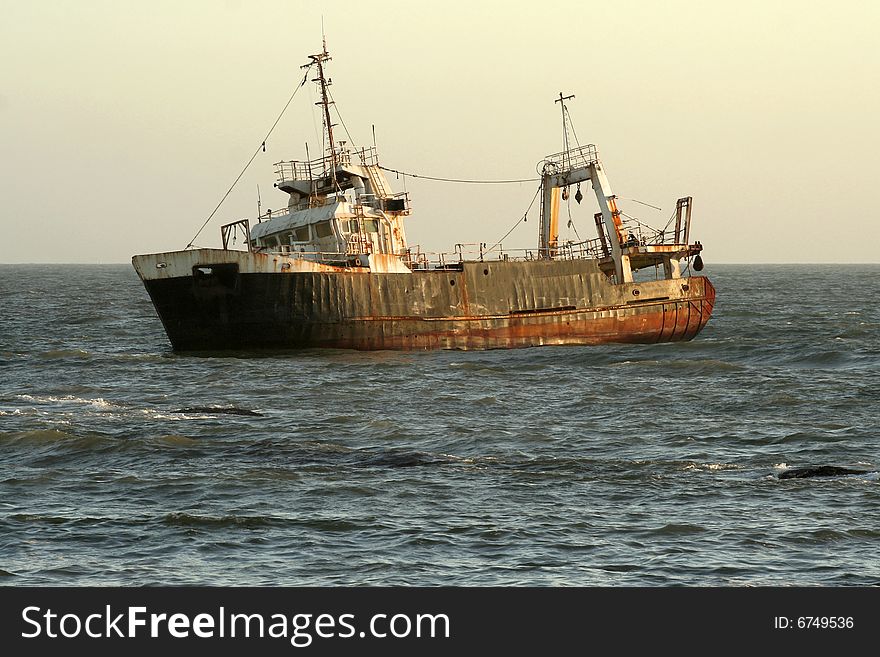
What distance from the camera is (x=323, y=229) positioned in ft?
148

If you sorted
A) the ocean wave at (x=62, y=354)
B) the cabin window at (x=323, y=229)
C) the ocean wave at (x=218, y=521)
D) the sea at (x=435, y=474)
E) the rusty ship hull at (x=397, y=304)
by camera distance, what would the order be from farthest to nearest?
the cabin window at (x=323, y=229)
the ocean wave at (x=62, y=354)
the rusty ship hull at (x=397, y=304)
the ocean wave at (x=218, y=521)
the sea at (x=435, y=474)

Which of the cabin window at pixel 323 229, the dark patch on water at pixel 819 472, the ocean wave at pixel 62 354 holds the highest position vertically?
the cabin window at pixel 323 229

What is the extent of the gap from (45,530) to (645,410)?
16.7m

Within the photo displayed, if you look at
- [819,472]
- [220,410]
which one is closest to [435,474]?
[819,472]

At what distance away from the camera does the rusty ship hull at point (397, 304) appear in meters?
40.8

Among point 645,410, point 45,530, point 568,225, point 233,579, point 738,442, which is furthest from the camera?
point 568,225

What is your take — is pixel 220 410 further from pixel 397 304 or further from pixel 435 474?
pixel 397 304

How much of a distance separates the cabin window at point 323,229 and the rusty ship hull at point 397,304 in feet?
10.8

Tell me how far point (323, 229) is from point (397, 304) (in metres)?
4.64

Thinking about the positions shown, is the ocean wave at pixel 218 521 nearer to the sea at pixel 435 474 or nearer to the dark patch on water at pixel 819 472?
the sea at pixel 435 474

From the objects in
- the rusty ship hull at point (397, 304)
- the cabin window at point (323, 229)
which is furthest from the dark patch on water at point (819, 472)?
the cabin window at point (323, 229)

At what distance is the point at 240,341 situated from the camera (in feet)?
137
